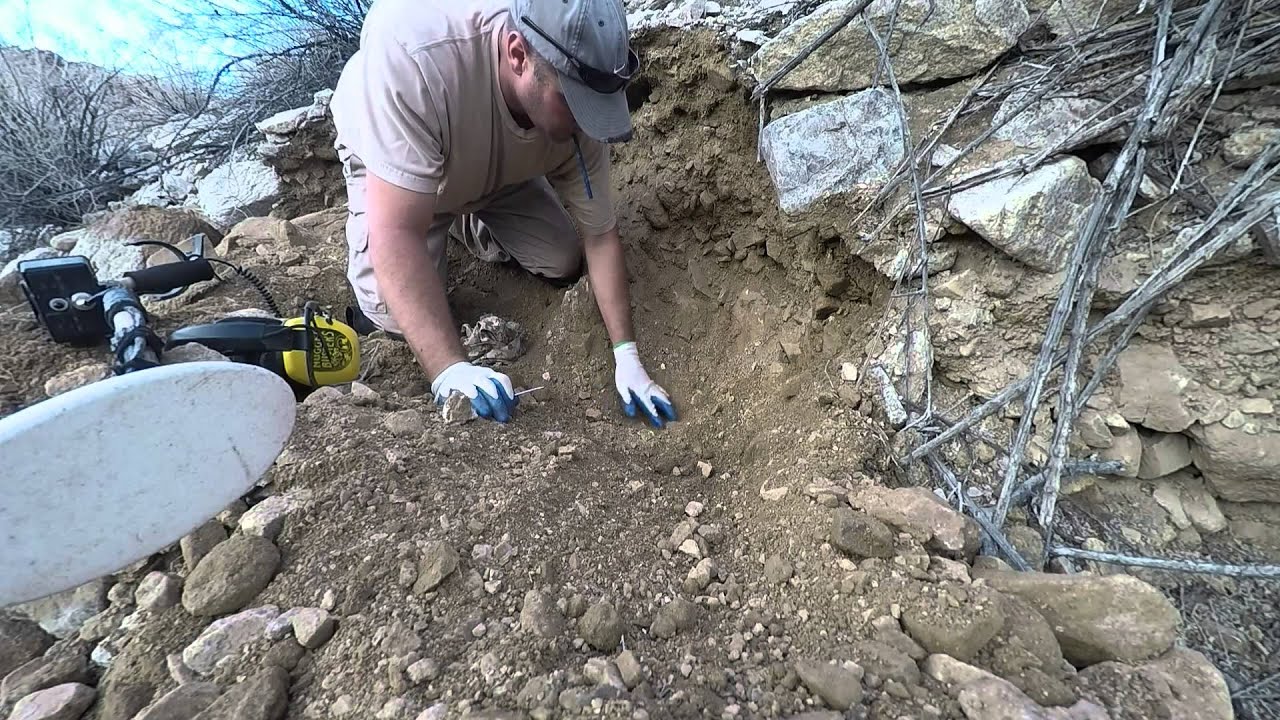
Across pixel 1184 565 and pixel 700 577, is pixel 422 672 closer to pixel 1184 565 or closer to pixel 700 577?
pixel 700 577

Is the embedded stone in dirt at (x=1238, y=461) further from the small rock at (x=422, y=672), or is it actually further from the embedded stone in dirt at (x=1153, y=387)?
the small rock at (x=422, y=672)

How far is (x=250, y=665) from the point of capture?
94cm

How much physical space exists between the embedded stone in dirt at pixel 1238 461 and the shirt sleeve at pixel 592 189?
184cm

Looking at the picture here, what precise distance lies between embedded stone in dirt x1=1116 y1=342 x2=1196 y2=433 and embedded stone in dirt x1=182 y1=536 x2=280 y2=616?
1988mm

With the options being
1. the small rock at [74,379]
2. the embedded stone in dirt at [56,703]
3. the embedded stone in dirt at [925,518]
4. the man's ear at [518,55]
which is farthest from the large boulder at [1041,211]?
the small rock at [74,379]

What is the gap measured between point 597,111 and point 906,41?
2.99ft

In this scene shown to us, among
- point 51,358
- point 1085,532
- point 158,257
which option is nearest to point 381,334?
point 51,358

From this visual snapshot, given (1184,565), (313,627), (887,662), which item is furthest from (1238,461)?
(313,627)

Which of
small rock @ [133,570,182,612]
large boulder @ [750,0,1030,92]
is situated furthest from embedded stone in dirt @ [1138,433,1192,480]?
small rock @ [133,570,182,612]

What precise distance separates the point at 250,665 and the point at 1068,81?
220 centimetres

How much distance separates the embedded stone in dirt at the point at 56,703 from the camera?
888 millimetres

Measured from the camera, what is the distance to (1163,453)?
61.9 inches

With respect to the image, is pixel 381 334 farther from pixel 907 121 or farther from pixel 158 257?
pixel 907 121

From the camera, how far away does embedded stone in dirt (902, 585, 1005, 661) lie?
3.05 ft
